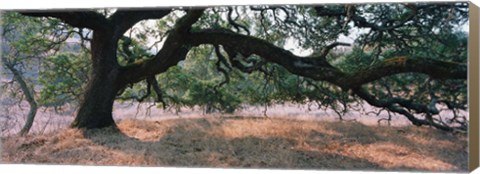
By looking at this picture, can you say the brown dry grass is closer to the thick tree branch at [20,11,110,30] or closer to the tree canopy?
the tree canopy

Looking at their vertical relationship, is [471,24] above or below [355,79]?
above

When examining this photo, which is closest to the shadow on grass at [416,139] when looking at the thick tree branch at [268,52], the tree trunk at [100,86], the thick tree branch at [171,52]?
the thick tree branch at [268,52]

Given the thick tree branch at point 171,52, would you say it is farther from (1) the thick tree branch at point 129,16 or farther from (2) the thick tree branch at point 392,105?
(2) the thick tree branch at point 392,105

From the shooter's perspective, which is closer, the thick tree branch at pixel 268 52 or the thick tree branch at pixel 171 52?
the thick tree branch at pixel 268 52

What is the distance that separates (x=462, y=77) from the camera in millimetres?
5039

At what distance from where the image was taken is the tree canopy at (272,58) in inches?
207

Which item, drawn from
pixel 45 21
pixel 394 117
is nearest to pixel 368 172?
pixel 394 117

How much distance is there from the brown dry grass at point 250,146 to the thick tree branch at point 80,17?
0.96m

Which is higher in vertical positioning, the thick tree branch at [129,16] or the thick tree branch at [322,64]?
the thick tree branch at [129,16]

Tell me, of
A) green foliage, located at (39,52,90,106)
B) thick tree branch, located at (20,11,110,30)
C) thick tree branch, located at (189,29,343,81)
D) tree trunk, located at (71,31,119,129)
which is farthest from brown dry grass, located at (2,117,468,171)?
thick tree branch, located at (20,11,110,30)

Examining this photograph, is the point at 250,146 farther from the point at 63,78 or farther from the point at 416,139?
the point at 63,78

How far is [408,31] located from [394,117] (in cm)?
69

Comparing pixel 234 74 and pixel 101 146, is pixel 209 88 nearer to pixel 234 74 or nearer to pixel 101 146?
pixel 234 74

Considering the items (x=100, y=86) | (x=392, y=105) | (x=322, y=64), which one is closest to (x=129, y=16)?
(x=100, y=86)
